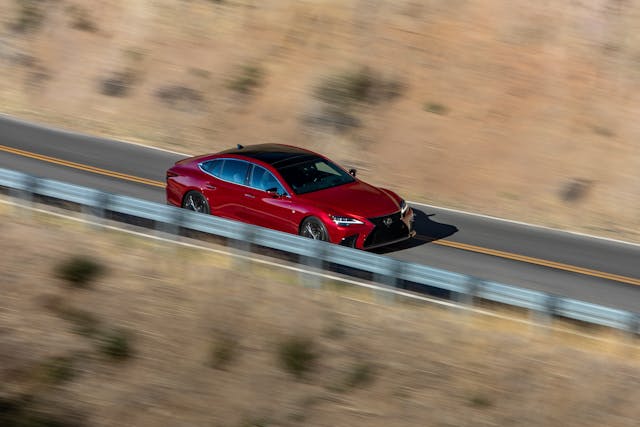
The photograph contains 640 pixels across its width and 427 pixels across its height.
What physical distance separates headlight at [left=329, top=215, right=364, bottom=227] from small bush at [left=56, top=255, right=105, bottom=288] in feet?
12.2

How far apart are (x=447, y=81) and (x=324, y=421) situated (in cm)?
1432

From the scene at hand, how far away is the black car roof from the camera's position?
1766 cm

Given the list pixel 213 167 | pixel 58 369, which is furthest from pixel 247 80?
pixel 58 369

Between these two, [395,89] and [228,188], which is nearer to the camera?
[228,188]

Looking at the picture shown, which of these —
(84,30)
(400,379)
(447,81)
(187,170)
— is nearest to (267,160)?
(187,170)

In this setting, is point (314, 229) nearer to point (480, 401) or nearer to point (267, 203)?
point (267, 203)

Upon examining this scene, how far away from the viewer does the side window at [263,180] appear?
17219 millimetres

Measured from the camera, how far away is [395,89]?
2578 cm

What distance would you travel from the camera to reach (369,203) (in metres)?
16.9

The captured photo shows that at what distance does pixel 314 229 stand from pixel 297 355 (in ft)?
10.1

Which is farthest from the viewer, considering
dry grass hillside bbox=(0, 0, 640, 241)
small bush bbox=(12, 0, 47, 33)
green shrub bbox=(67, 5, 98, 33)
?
small bush bbox=(12, 0, 47, 33)

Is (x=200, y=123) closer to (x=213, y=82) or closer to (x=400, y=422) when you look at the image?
(x=213, y=82)

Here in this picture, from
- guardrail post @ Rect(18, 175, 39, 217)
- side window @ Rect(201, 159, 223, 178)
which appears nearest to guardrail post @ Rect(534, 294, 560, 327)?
side window @ Rect(201, 159, 223, 178)

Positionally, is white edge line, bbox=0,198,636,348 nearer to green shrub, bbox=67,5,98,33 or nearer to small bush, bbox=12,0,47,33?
green shrub, bbox=67,5,98,33
